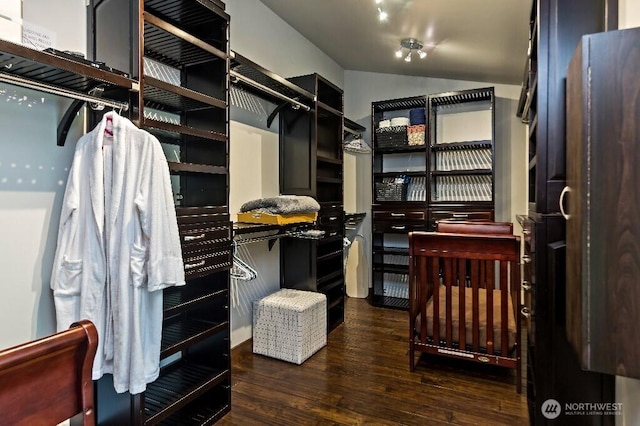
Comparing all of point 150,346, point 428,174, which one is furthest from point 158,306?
point 428,174

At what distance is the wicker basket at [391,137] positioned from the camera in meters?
4.10

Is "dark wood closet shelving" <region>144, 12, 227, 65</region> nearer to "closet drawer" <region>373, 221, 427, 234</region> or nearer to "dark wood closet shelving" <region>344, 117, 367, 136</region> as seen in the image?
"dark wood closet shelving" <region>344, 117, 367, 136</region>

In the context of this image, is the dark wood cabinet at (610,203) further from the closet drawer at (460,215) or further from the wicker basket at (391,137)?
the wicker basket at (391,137)

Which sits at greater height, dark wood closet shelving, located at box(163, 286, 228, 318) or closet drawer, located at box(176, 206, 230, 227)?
closet drawer, located at box(176, 206, 230, 227)

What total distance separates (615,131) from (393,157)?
3.62m

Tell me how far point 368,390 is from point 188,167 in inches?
67.0

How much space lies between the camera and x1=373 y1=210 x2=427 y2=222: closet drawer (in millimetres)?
3988

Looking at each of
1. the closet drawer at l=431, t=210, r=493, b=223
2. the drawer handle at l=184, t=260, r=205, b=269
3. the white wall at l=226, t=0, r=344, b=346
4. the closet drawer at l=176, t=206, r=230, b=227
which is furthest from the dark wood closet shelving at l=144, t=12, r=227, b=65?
the closet drawer at l=431, t=210, r=493, b=223

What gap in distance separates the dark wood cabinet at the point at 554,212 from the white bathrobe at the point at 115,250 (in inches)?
62.2

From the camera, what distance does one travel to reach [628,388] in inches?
49.3

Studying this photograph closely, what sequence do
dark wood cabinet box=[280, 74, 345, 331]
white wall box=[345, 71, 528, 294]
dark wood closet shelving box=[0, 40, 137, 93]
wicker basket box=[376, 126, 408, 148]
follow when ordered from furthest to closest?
wicker basket box=[376, 126, 408, 148] → white wall box=[345, 71, 528, 294] → dark wood cabinet box=[280, 74, 345, 331] → dark wood closet shelving box=[0, 40, 137, 93]

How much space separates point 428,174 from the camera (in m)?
4.00

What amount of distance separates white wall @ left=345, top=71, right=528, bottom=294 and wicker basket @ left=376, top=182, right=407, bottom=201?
1.42ft

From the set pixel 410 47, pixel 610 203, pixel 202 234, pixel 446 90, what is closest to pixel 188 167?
pixel 202 234
